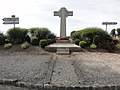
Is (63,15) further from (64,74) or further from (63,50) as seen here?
(64,74)

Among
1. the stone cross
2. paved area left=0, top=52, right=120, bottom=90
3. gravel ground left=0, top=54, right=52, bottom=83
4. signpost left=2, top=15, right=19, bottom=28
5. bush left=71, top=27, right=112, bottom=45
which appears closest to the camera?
paved area left=0, top=52, right=120, bottom=90

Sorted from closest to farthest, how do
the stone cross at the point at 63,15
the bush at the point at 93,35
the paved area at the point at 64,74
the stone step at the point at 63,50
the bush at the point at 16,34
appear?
the paved area at the point at 64,74, the stone step at the point at 63,50, the bush at the point at 93,35, the bush at the point at 16,34, the stone cross at the point at 63,15

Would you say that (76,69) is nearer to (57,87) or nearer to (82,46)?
(57,87)

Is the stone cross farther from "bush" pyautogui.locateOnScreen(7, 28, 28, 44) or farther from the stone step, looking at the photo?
the stone step

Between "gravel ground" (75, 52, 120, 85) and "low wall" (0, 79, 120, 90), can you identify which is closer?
"low wall" (0, 79, 120, 90)

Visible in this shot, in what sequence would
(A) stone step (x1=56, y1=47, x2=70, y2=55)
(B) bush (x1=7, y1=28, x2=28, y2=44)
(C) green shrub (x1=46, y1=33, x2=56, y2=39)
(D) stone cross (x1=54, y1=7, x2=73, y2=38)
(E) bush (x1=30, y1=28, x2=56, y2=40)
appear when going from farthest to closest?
(D) stone cross (x1=54, y1=7, x2=73, y2=38) → (C) green shrub (x1=46, y1=33, x2=56, y2=39) → (E) bush (x1=30, y1=28, x2=56, y2=40) → (B) bush (x1=7, y1=28, x2=28, y2=44) → (A) stone step (x1=56, y1=47, x2=70, y2=55)

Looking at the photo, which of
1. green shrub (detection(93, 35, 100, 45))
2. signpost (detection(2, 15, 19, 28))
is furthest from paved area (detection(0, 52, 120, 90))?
signpost (detection(2, 15, 19, 28))

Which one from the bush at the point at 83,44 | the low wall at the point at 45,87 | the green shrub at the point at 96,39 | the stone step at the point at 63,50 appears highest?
the green shrub at the point at 96,39

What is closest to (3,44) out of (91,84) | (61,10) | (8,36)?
(8,36)

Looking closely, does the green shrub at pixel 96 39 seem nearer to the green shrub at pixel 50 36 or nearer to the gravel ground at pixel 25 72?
the green shrub at pixel 50 36

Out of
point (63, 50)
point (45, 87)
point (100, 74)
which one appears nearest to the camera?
point (45, 87)

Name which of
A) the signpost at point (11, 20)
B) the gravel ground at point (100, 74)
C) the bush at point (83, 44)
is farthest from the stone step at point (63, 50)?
the signpost at point (11, 20)

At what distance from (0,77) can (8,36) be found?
11994 mm

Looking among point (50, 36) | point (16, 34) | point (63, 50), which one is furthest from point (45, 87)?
point (50, 36)
